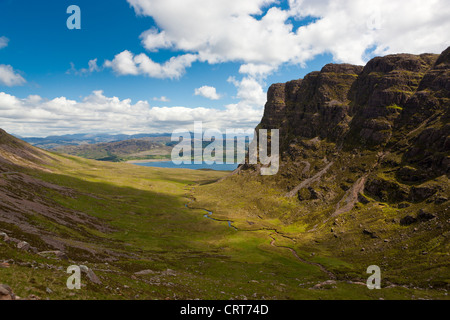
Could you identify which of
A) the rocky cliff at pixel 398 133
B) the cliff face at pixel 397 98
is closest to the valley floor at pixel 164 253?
the rocky cliff at pixel 398 133

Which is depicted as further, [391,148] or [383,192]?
[391,148]

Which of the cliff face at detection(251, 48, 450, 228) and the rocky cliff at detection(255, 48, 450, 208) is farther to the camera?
the rocky cliff at detection(255, 48, 450, 208)

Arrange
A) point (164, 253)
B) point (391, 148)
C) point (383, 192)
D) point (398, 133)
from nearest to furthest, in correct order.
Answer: point (164, 253)
point (383, 192)
point (391, 148)
point (398, 133)

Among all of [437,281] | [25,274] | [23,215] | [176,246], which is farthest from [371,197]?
[23,215]

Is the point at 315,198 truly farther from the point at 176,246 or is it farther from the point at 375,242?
the point at 176,246

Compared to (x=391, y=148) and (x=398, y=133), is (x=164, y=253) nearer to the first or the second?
(x=391, y=148)

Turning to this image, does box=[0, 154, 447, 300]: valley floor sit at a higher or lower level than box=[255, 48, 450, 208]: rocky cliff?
lower

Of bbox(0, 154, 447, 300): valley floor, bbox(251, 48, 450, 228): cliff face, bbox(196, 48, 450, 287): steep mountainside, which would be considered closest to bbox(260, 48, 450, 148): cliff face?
bbox(251, 48, 450, 228): cliff face

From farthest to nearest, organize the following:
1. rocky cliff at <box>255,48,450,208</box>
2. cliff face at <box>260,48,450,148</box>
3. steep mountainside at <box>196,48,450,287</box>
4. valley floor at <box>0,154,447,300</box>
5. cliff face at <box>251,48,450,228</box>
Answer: cliff face at <box>260,48,450,148</box> < rocky cliff at <box>255,48,450,208</box> < cliff face at <box>251,48,450,228</box> < steep mountainside at <box>196,48,450,287</box> < valley floor at <box>0,154,447,300</box>

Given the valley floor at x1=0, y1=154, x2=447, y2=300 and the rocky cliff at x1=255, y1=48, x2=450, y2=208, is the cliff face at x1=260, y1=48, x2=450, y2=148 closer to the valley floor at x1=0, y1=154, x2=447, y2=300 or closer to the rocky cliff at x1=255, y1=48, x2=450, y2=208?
the rocky cliff at x1=255, y1=48, x2=450, y2=208

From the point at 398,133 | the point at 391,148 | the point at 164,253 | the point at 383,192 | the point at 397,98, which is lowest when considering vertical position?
the point at 164,253

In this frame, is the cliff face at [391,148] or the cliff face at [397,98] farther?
the cliff face at [397,98]

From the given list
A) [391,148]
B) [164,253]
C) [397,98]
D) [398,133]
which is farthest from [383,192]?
[164,253]

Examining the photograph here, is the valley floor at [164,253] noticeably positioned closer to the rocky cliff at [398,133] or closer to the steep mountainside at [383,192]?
the steep mountainside at [383,192]
